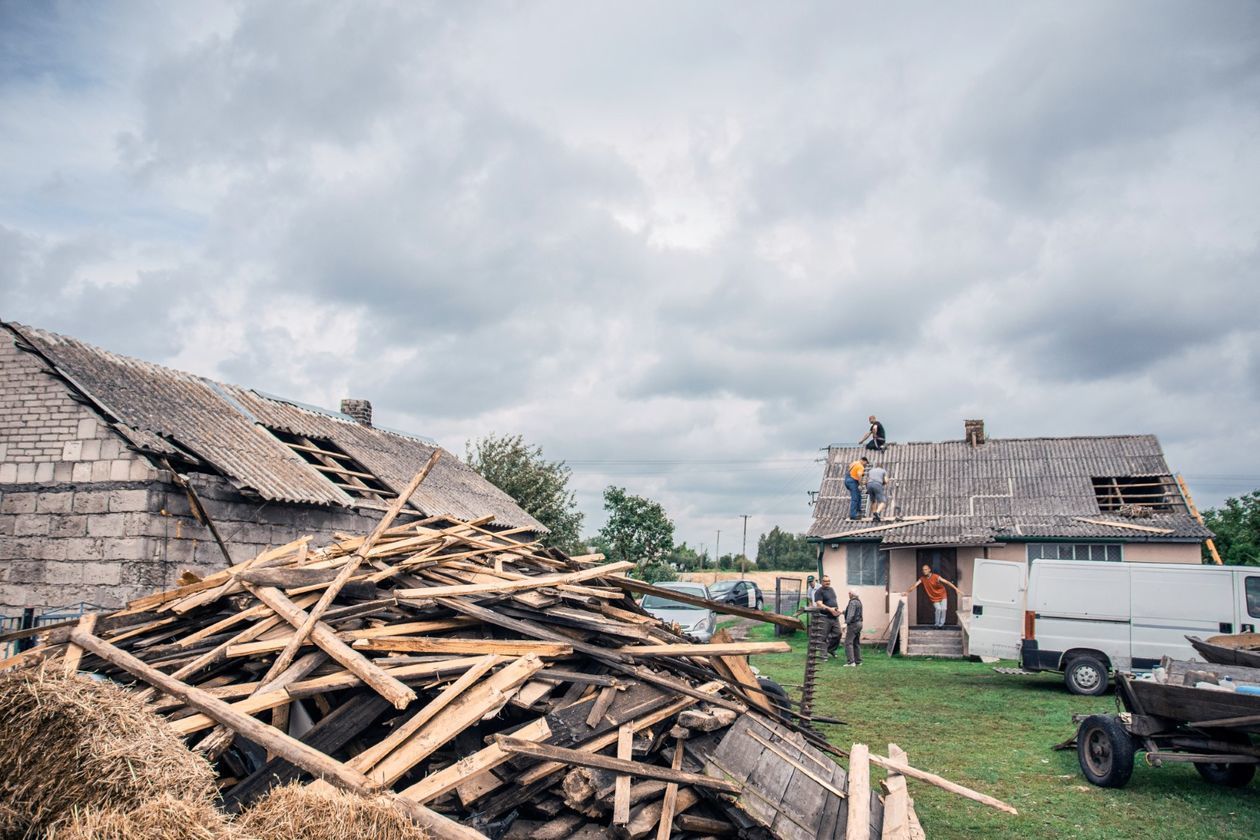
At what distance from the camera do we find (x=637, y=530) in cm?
4209

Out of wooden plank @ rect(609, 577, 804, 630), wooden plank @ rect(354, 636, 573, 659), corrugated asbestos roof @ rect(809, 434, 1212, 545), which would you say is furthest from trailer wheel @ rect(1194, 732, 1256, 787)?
corrugated asbestos roof @ rect(809, 434, 1212, 545)

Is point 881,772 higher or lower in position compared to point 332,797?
lower

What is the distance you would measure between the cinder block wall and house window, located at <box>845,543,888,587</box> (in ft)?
54.4

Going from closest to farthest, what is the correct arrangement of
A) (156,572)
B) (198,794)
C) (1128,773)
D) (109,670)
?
1. (198,794)
2. (109,670)
3. (1128,773)
4. (156,572)

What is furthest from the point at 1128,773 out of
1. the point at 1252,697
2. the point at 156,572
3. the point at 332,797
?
the point at 156,572

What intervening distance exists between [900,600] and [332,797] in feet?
66.6

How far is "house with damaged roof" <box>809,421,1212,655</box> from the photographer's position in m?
22.7

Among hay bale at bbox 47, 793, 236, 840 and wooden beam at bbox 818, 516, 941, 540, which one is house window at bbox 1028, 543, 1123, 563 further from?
hay bale at bbox 47, 793, 236, 840

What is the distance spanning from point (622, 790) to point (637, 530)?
36925 mm

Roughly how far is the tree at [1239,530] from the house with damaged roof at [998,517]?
7271mm

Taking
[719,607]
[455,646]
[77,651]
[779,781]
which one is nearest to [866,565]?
[719,607]

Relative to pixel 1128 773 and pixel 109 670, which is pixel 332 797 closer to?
pixel 109 670

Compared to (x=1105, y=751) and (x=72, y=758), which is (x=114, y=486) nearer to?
(x=72, y=758)

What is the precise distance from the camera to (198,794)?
4.26 metres
